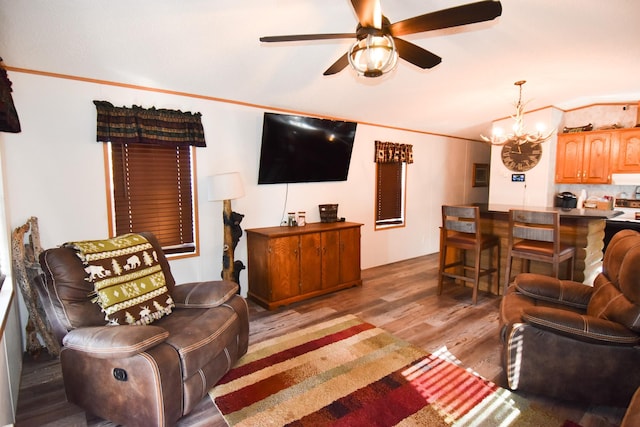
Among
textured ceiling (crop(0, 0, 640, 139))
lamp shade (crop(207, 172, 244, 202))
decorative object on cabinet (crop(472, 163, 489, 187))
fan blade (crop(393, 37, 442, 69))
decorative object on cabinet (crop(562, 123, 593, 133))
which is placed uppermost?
textured ceiling (crop(0, 0, 640, 139))

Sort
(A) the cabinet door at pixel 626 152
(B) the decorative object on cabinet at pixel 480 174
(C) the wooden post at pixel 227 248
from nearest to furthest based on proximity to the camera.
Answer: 1. (C) the wooden post at pixel 227 248
2. (A) the cabinet door at pixel 626 152
3. (B) the decorative object on cabinet at pixel 480 174

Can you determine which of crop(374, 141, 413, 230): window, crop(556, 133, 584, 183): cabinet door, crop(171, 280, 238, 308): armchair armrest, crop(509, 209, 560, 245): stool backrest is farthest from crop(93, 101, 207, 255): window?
crop(556, 133, 584, 183): cabinet door

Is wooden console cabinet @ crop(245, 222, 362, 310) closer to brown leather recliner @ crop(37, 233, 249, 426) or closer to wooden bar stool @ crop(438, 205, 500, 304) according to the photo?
wooden bar stool @ crop(438, 205, 500, 304)

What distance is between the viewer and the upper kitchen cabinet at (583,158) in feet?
16.9

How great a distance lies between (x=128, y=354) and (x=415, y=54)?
231 centimetres

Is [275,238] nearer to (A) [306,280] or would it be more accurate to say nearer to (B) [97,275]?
(A) [306,280]

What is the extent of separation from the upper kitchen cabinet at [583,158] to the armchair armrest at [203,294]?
5.60 meters

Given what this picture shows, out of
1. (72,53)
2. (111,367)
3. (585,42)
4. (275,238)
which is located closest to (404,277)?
(275,238)

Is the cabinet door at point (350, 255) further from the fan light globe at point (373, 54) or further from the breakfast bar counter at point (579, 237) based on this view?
the fan light globe at point (373, 54)

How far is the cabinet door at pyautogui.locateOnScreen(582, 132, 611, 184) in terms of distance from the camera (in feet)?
16.8

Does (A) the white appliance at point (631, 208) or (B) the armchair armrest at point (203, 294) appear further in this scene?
(A) the white appliance at point (631, 208)

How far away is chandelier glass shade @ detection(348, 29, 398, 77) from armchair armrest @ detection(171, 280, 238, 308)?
1.75 m

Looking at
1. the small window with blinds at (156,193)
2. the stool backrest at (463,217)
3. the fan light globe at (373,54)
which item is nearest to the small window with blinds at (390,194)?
the stool backrest at (463,217)

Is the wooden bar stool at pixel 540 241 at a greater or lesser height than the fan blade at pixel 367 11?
lesser
